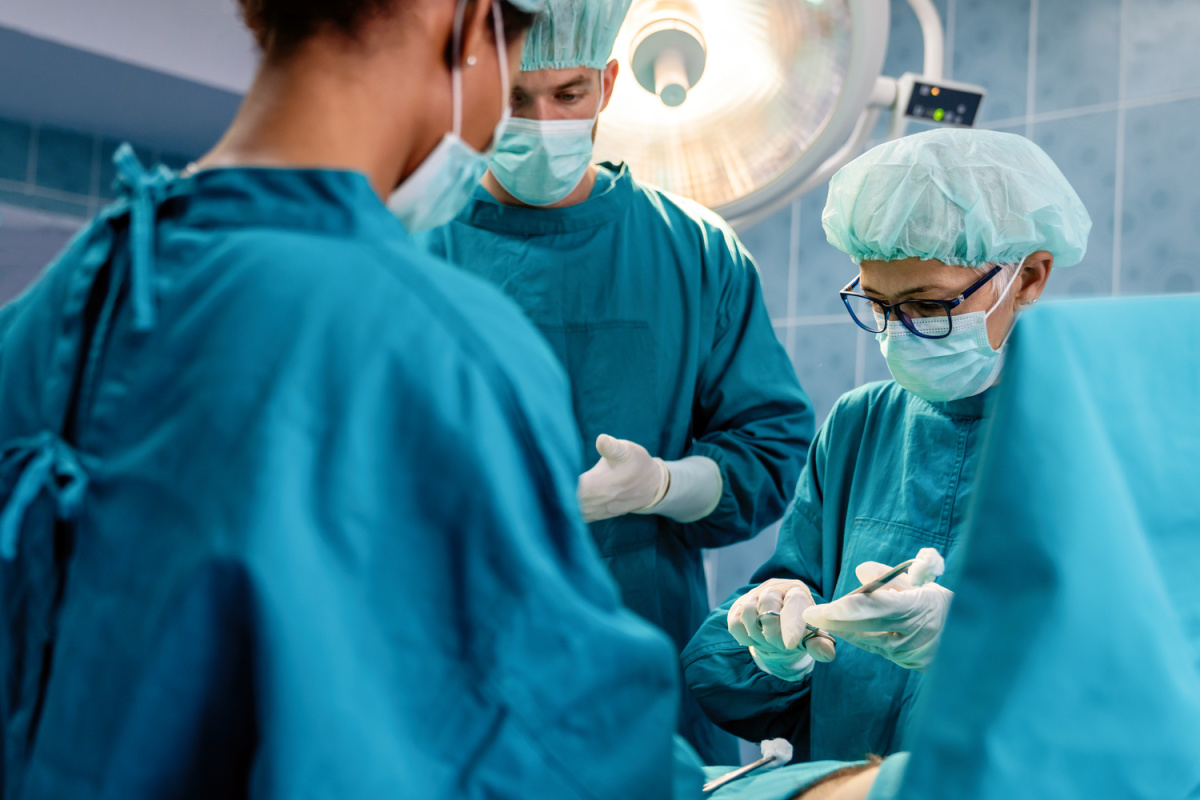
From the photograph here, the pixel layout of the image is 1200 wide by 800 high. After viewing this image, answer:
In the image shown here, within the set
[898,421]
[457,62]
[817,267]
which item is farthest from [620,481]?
[817,267]

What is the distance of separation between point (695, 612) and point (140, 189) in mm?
1244

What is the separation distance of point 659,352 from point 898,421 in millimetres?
420

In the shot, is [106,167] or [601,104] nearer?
[601,104]

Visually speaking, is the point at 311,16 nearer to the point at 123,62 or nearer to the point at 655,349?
the point at 655,349

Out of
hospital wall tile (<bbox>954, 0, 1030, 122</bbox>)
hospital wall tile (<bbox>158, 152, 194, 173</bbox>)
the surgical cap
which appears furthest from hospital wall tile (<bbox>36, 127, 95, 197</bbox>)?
the surgical cap

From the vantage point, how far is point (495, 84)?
2.90 ft

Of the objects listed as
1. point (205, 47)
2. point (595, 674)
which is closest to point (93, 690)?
point (595, 674)

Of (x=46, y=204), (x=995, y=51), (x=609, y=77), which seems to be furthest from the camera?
(x=46, y=204)

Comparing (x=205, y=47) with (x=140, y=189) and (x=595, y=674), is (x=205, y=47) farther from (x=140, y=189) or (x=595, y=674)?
(x=595, y=674)

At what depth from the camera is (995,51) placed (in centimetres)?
340

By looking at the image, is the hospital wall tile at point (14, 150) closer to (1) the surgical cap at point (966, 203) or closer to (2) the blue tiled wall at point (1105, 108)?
(2) the blue tiled wall at point (1105, 108)

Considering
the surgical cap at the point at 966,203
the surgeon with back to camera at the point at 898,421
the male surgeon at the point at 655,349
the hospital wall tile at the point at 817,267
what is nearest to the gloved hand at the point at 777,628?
the surgeon with back to camera at the point at 898,421

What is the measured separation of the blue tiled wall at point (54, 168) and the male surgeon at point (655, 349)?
256 cm

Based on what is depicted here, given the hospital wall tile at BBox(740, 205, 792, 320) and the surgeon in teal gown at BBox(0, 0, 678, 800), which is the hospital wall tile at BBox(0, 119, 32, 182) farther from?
the surgeon in teal gown at BBox(0, 0, 678, 800)
